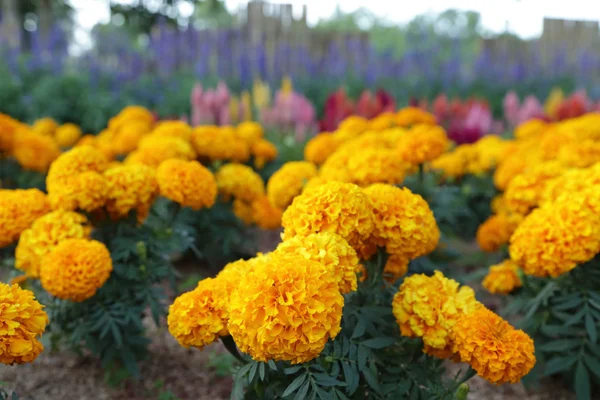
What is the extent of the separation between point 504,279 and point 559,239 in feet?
1.59

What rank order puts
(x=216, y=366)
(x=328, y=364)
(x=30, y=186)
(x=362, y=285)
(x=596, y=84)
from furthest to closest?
(x=596, y=84)
(x=30, y=186)
(x=216, y=366)
(x=362, y=285)
(x=328, y=364)

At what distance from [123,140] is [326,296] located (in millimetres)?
2518

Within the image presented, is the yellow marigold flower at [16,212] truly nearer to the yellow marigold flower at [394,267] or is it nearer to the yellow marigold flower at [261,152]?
the yellow marigold flower at [394,267]

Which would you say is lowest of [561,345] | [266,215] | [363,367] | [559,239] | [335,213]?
[561,345]

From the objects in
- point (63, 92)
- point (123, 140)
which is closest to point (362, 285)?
point (123, 140)

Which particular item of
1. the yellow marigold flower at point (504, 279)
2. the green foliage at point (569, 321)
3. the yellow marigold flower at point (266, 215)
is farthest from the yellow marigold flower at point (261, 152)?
the green foliage at point (569, 321)

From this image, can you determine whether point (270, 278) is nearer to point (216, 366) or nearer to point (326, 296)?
point (326, 296)

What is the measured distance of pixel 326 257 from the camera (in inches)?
59.2

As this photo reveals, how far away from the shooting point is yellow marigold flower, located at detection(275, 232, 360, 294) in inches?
59.4

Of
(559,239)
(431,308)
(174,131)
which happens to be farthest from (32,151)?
(559,239)

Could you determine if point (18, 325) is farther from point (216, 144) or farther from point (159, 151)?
point (216, 144)

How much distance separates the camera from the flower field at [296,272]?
5.15 ft

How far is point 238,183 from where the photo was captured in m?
3.29

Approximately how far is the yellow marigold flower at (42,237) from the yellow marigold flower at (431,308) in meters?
Result: 1.33
